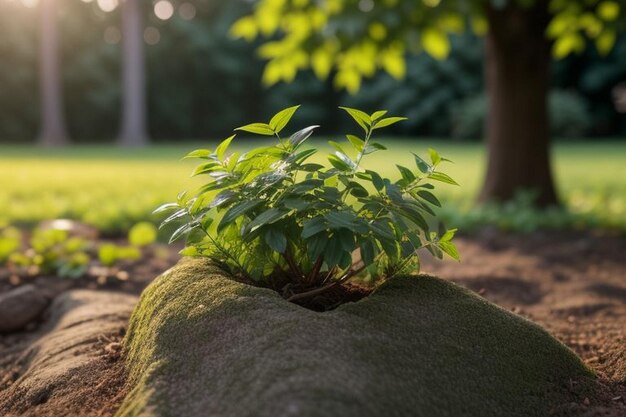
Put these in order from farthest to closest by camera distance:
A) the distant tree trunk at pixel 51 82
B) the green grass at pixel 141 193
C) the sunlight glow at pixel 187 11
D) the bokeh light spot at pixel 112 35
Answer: the sunlight glow at pixel 187 11
the bokeh light spot at pixel 112 35
the distant tree trunk at pixel 51 82
the green grass at pixel 141 193

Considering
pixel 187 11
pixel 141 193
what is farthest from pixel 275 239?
pixel 187 11

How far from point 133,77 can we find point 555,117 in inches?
701

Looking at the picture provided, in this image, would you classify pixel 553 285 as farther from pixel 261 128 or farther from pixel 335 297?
pixel 261 128

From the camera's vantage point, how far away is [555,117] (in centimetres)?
2961

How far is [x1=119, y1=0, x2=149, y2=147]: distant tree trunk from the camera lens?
26234 millimetres

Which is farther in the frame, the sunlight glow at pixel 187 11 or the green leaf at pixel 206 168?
the sunlight glow at pixel 187 11

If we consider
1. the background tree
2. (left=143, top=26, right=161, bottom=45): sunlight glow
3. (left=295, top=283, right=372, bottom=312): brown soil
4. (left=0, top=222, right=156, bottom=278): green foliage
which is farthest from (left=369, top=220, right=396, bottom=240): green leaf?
(left=143, top=26, right=161, bottom=45): sunlight glow

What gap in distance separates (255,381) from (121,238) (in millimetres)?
4670

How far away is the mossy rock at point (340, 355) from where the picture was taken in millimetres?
1602

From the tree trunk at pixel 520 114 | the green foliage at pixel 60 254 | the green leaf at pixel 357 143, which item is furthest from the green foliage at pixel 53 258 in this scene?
the tree trunk at pixel 520 114

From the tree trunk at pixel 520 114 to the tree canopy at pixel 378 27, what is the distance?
0.25 meters

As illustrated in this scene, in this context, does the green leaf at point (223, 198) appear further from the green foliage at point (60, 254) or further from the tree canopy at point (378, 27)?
the tree canopy at point (378, 27)

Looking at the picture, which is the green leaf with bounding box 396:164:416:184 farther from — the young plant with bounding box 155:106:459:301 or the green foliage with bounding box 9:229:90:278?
the green foliage with bounding box 9:229:90:278

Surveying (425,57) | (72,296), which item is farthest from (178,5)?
(72,296)
